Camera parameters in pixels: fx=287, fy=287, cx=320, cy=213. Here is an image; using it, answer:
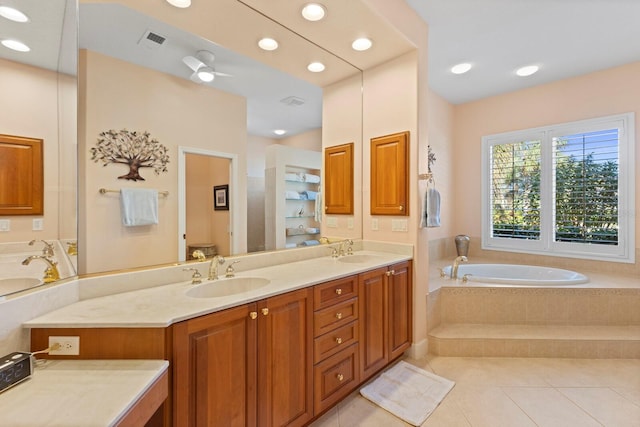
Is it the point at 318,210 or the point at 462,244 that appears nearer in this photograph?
the point at 318,210

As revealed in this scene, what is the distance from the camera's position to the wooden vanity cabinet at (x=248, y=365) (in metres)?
1.11

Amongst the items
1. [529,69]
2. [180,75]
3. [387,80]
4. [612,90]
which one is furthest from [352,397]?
[612,90]

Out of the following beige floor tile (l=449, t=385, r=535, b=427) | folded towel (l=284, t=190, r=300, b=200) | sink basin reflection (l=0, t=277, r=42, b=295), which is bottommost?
beige floor tile (l=449, t=385, r=535, b=427)

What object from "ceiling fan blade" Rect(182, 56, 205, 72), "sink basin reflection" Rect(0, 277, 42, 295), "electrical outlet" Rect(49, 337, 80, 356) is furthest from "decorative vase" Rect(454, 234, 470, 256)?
"sink basin reflection" Rect(0, 277, 42, 295)

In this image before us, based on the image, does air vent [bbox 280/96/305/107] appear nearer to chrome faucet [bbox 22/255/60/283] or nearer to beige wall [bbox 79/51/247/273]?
beige wall [bbox 79/51/247/273]

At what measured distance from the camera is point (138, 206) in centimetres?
151

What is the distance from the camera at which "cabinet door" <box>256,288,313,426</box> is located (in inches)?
53.4

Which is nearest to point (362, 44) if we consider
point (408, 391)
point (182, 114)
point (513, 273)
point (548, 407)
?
point (182, 114)

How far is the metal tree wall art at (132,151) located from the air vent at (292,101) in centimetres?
107

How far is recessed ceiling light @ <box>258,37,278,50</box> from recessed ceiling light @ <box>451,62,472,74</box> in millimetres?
1987

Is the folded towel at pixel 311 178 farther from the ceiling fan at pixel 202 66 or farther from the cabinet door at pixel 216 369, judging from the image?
the cabinet door at pixel 216 369

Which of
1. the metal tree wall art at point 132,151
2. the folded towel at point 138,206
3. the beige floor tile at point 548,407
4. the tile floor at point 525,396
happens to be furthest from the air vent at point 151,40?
the beige floor tile at point 548,407

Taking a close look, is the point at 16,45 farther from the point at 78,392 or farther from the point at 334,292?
the point at 334,292

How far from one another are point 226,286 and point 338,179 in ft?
4.82
